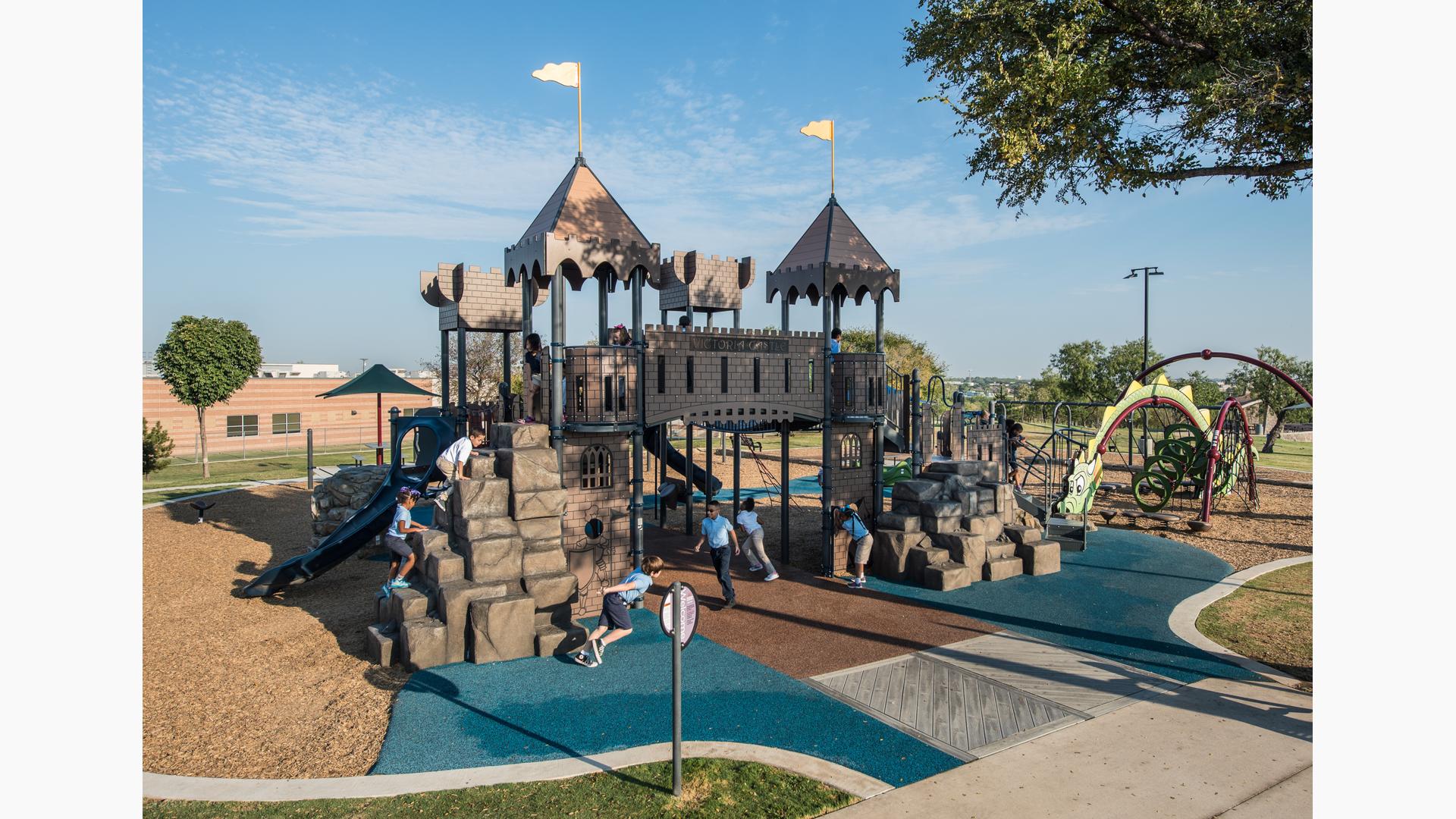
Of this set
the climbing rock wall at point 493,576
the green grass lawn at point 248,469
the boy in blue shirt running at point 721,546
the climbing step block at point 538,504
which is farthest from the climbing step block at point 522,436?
the green grass lawn at point 248,469

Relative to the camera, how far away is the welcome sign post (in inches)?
253

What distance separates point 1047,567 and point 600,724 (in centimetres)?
1021

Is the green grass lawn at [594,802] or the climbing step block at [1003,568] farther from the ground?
the climbing step block at [1003,568]

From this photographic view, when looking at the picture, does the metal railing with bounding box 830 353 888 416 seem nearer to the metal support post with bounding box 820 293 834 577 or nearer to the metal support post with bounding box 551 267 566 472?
the metal support post with bounding box 820 293 834 577

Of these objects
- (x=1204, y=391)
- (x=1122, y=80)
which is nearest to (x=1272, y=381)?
(x=1204, y=391)

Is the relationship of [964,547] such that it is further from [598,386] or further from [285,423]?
[285,423]

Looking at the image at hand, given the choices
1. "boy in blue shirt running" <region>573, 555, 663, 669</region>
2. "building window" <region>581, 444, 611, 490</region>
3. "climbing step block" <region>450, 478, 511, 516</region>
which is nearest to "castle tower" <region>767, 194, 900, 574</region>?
"building window" <region>581, 444, 611, 490</region>

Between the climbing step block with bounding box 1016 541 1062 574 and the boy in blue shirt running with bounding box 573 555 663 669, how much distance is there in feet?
26.6

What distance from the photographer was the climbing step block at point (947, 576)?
44.7 feet

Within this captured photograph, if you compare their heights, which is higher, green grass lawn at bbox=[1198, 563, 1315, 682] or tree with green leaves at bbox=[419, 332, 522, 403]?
tree with green leaves at bbox=[419, 332, 522, 403]

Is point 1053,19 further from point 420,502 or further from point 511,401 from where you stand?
point 420,502

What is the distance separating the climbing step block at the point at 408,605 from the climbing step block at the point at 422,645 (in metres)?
0.17

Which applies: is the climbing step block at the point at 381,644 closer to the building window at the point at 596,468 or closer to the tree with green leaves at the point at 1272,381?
the building window at the point at 596,468

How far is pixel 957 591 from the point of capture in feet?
44.5
